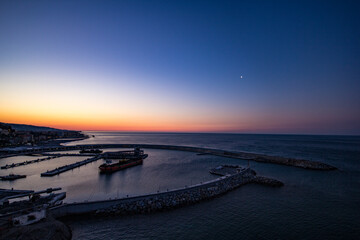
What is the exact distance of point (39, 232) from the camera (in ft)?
40.2

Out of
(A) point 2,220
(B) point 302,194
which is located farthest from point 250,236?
(A) point 2,220

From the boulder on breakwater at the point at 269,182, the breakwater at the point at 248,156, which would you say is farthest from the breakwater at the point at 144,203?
the breakwater at the point at 248,156

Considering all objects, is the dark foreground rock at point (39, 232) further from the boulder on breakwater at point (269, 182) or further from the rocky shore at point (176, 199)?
the boulder on breakwater at point (269, 182)

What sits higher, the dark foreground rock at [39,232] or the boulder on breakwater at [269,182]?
the dark foreground rock at [39,232]

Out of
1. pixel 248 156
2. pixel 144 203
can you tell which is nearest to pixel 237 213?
pixel 144 203

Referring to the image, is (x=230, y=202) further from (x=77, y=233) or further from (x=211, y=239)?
(x=77, y=233)

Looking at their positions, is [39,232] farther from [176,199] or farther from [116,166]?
[116,166]

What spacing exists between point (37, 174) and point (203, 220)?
1329 inches

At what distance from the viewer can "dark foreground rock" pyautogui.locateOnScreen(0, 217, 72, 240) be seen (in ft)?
38.6

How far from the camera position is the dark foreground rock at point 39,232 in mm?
11777

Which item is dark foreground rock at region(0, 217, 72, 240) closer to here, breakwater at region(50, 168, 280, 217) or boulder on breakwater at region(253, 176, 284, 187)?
breakwater at region(50, 168, 280, 217)

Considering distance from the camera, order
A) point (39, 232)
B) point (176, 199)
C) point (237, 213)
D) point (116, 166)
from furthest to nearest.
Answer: point (116, 166) → point (176, 199) → point (237, 213) → point (39, 232)

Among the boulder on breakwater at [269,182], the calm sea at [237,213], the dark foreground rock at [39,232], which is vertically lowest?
the calm sea at [237,213]

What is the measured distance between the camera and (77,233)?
1462 centimetres
